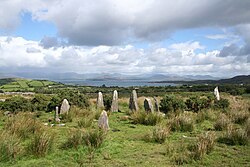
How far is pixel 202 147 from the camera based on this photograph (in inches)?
340

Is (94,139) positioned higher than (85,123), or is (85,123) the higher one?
(94,139)

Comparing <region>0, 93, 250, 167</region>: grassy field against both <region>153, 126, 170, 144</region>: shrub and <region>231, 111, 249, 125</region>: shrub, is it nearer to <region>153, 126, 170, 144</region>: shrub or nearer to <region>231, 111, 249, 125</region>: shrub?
<region>153, 126, 170, 144</region>: shrub

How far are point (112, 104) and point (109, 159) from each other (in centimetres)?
1465

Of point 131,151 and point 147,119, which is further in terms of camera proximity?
point 147,119

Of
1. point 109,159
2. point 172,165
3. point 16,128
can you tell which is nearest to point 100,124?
point 16,128

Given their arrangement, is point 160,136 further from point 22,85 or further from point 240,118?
point 22,85

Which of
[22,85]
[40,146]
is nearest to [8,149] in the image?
[40,146]

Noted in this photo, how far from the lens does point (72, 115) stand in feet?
55.9

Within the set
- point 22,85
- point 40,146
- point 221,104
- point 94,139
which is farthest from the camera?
point 22,85

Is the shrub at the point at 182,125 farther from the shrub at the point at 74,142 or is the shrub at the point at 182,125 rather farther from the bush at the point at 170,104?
the bush at the point at 170,104

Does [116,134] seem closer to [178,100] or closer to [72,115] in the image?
[72,115]

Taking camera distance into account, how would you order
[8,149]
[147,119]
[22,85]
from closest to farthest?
[8,149], [147,119], [22,85]

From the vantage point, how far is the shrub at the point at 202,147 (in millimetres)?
8289

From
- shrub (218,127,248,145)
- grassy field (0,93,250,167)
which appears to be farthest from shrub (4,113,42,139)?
shrub (218,127,248,145)
